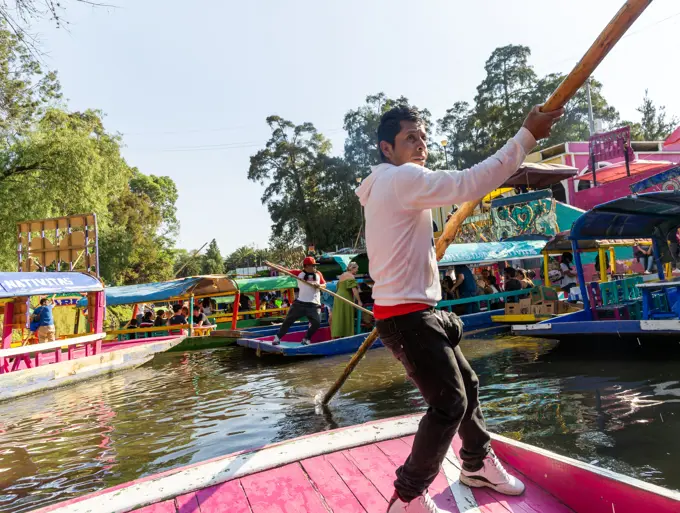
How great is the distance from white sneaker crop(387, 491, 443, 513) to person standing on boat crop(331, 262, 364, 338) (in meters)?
7.30

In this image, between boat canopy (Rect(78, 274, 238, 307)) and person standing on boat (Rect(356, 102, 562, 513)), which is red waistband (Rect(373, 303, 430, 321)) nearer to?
person standing on boat (Rect(356, 102, 562, 513))

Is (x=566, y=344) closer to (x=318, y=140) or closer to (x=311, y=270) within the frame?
(x=311, y=270)

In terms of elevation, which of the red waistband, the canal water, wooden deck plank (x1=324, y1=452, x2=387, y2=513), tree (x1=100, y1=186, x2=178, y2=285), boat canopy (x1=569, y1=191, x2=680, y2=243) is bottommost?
the canal water

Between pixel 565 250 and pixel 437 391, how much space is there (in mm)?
10752

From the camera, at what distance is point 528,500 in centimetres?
209

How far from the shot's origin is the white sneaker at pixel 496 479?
2.10 m

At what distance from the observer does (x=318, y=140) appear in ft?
119

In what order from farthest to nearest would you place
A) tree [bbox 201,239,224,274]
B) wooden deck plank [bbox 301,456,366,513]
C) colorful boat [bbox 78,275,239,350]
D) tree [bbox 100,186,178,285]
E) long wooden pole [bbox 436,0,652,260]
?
tree [bbox 201,239,224,274], tree [bbox 100,186,178,285], colorful boat [bbox 78,275,239,350], wooden deck plank [bbox 301,456,366,513], long wooden pole [bbox 436,0,652,260]

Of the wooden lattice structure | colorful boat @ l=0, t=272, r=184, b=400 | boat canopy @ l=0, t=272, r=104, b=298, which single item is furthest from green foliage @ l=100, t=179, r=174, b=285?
boat canopy @ l=0, t=272, r=104, b=298

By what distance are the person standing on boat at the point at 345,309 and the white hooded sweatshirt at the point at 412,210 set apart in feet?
23.4

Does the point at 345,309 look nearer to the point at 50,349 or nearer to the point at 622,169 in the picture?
the point at 50,349

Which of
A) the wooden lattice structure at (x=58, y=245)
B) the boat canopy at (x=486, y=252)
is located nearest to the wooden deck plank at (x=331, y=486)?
the boat canopy at (x=486, y=252)

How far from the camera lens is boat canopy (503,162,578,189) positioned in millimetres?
16125

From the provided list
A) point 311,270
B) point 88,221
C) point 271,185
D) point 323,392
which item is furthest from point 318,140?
point 323,392
